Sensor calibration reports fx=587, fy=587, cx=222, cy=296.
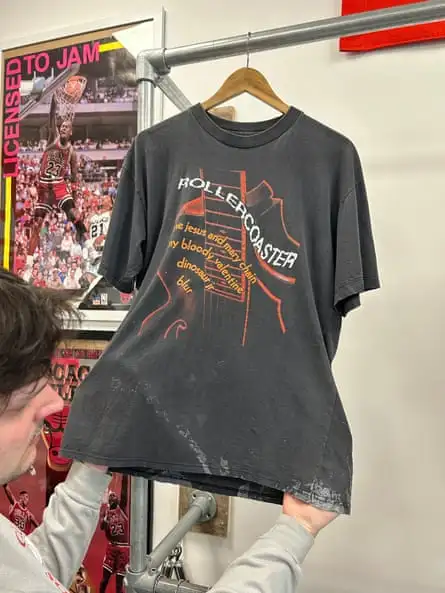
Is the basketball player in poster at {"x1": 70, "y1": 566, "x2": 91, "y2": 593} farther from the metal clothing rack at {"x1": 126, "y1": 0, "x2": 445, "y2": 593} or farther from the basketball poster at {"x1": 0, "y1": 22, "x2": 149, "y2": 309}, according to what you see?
the basketball poster at {"x1": 0, "y1": 22, "x2": 149, "y2": 309}

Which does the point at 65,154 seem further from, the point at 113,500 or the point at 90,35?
the point at 113,500

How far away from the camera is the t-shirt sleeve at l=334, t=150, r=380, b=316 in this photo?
84 cm

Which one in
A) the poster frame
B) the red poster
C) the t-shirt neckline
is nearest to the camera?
the t-shirt neckline

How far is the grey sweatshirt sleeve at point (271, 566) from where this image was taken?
633 millimetres

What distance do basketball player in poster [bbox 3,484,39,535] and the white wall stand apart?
0.65 m

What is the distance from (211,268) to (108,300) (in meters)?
0.62

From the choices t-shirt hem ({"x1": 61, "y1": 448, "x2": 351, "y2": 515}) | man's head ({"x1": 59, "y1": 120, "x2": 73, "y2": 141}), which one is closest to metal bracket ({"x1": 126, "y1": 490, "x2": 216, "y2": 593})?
t-shirt hem ({"x1": 61, "y1": 448, "x2": 351, "y2": 515})

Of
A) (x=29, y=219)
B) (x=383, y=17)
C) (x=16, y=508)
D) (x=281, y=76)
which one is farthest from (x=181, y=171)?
(x=16, y=508)

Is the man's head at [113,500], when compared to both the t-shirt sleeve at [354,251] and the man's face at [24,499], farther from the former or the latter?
the t-shirt sleeve at [354,251]

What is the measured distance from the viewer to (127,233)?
97 centimetres

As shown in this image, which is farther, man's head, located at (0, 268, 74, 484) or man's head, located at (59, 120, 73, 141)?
man's head, located at (59, 120, 73, 141)

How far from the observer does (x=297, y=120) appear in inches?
35.8

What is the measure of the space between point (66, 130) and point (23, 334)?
3.51 feet

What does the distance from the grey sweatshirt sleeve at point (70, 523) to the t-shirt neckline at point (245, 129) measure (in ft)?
1.79
